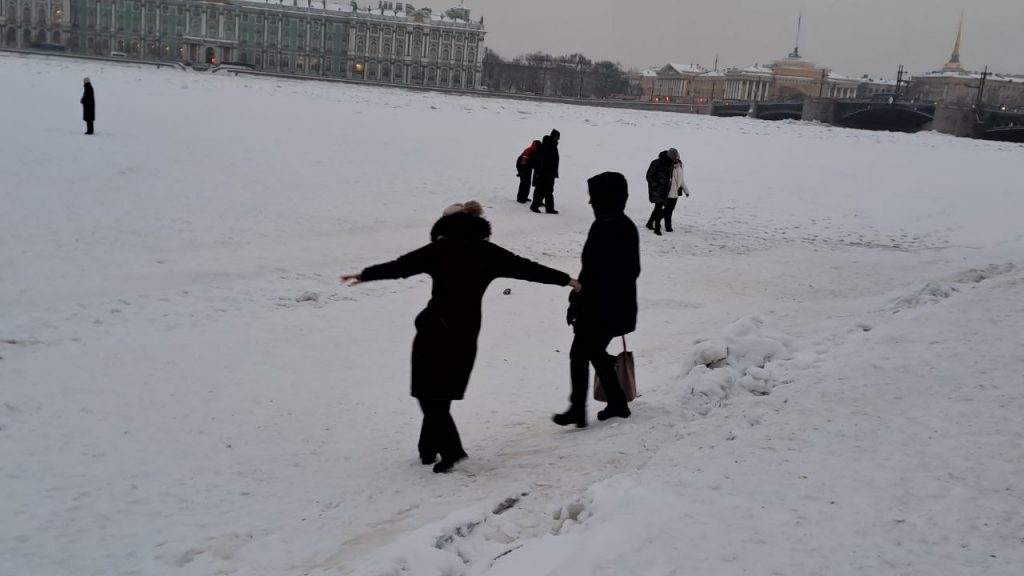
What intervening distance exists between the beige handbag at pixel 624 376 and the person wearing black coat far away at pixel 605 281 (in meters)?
0.11

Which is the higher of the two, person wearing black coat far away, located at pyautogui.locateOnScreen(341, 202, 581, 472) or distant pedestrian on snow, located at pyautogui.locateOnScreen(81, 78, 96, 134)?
distant pedestrian on snow, located at pyautogui.locateOnScreen(81, 78, 96, 134)

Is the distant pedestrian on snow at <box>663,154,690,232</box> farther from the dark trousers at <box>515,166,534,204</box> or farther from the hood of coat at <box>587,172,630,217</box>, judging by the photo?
the hood of coat at <box>587,172,630,217</box>

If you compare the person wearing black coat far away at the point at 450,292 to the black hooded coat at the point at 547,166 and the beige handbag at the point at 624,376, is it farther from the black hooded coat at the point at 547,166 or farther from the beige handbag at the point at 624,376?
the black hooded coat at the point at 547,166

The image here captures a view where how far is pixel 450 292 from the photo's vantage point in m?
5.45

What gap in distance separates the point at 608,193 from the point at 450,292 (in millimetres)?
1465

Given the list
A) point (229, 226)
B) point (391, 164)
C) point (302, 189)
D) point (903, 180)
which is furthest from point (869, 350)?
point (903, 180)

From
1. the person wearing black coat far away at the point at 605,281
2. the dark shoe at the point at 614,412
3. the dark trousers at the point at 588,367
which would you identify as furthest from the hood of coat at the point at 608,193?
the dark shoe at the point at 614,412

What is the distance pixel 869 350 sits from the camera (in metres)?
7.30

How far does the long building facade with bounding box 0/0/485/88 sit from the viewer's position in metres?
113

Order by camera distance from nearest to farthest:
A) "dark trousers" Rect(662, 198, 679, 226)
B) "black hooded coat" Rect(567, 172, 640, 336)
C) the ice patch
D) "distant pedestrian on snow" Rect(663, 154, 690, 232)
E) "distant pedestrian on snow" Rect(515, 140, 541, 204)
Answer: "black hooded coat" Rect(567, 172, 640, 336)
the ice patch
"distant pedestrian on snow" Rect(663, 154, 690, 232)
"dark trousers" Rect(662, 198, 679, 226)
"distant pedestrian on snow" Rect(515, 140, 541, 204)

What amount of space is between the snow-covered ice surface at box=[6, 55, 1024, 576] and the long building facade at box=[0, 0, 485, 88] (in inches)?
4247

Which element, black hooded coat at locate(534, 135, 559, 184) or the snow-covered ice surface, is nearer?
the snow-covered ice surface

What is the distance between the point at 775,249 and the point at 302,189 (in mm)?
10263

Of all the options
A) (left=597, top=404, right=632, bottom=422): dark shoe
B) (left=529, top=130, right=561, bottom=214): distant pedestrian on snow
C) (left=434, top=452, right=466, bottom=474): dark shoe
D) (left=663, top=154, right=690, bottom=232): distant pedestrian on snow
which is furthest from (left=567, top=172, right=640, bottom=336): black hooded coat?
(left=529, top=130, right=561, bottom=214): distant pedestrian on snow
